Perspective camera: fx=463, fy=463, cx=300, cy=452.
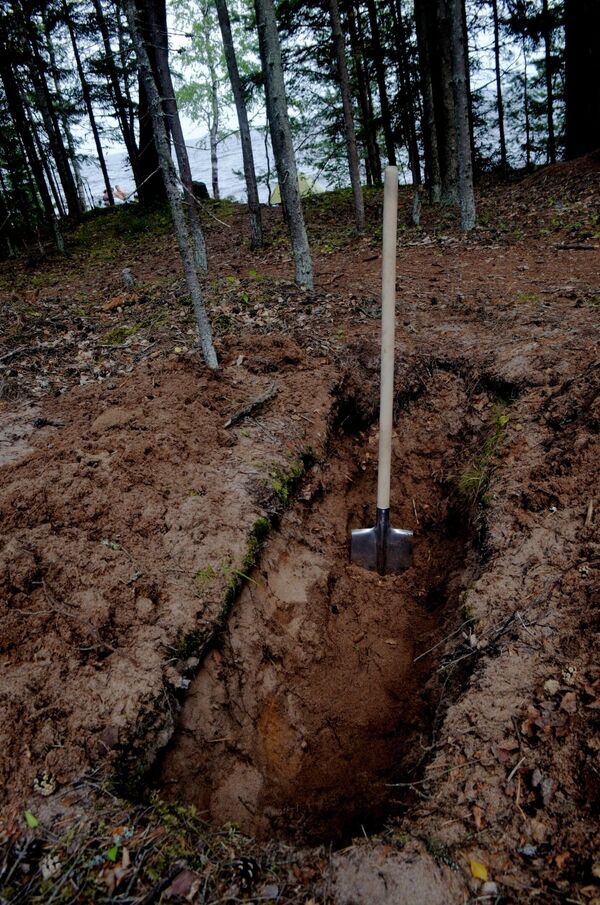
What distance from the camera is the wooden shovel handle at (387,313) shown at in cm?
298

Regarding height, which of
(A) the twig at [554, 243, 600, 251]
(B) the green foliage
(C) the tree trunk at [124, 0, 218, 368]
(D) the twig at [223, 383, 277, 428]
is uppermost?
(C) the tree trunk at [124, 0, 218, 368]

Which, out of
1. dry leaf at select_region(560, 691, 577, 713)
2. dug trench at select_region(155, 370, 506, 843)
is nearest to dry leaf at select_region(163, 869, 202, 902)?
dug trench at select_region(155, 370, 506, 843)

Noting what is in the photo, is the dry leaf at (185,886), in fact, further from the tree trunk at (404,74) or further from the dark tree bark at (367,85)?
the tree trunk at (404,74)

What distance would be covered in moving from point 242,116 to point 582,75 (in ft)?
30.3

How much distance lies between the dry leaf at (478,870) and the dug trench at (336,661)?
398 mm

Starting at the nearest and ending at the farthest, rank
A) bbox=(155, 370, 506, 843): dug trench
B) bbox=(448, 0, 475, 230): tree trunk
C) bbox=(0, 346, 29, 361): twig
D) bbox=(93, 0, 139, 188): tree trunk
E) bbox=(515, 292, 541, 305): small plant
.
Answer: bbox=(155, 370, 506, 843): dug trench
bbox=(0, 346, 29, 361): twig
bbox=(515, 292, 541, 305): small plant
bbox=(448, 0, 475, 230): tree trunk
bbox=(93, 0, 139, 188): tree trunk

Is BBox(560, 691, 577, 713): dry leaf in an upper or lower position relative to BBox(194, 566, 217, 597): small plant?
lower

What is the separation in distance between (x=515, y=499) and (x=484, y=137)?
21789 mm

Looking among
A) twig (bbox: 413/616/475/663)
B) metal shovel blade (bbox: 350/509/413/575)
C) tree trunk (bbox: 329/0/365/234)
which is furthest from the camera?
tree trunk (bbox: 329/0/365/234)

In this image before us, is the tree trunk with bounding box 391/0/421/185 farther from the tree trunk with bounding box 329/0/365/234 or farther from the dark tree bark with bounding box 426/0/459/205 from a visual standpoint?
the tree trunk with bounding box 329/0/365/234

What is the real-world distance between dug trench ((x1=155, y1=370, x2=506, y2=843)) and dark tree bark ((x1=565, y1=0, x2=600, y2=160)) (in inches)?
496

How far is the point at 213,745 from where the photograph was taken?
2.71 m

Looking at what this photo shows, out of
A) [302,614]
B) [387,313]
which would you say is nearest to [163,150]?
[387,313]

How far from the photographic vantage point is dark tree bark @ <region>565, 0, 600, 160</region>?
11.9m
